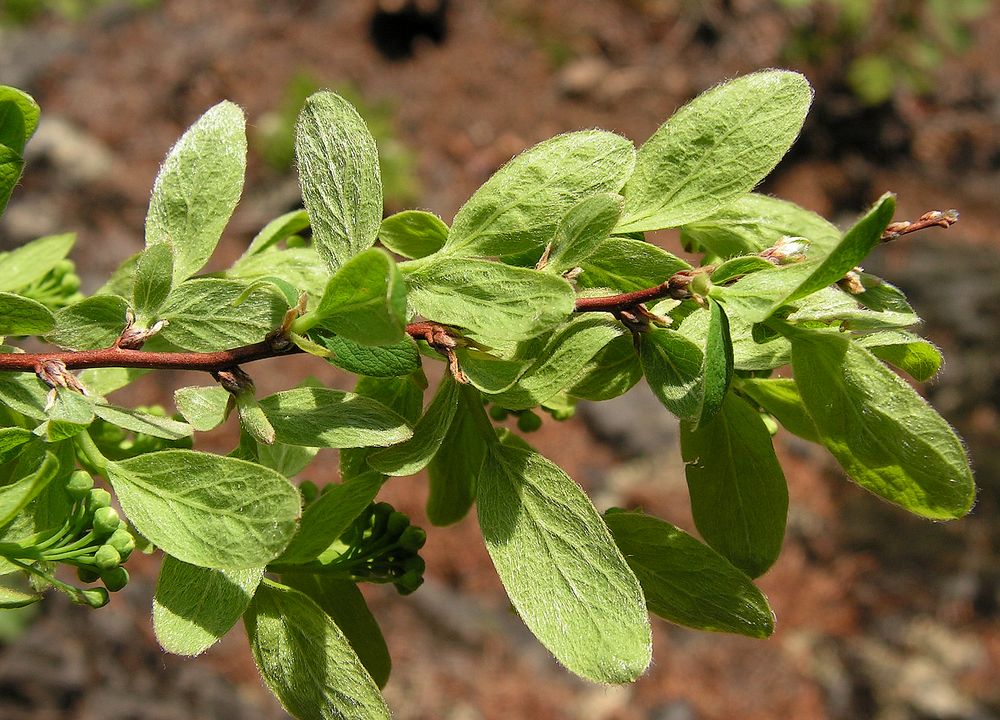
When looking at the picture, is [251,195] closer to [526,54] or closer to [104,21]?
[104,21]

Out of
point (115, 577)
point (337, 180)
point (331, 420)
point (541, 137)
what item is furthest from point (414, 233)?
point (541, 137)

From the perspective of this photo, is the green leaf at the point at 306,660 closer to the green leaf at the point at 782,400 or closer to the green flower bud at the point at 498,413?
the green flower bud at the point at 498,413

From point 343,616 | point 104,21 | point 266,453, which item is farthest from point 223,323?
point 104,21

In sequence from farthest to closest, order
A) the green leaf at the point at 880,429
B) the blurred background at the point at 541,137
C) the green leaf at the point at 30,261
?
the blurred background at the point at 541,137, the green leaf at the point at 30,261, the green leaf at the point at 880,429

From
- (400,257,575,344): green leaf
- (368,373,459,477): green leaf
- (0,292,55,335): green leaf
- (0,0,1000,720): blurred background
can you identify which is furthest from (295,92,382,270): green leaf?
(0,0,1000,720): blurred background

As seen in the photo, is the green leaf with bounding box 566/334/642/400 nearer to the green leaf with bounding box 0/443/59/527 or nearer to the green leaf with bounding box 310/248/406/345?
the green leaf with bounding box 310/248/406/345

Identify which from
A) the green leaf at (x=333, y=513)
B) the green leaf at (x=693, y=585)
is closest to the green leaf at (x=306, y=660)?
the green leaf at (x=333, y=513)

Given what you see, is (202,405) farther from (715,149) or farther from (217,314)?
(715,149)
